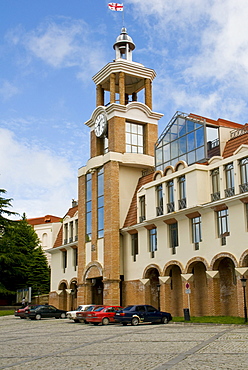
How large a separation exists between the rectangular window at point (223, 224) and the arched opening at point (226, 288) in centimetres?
148

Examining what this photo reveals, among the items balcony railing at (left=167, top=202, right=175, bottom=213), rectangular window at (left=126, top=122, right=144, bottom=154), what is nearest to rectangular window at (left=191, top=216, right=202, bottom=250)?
balcony railing at (left=167, top=202, right=175, bottom=213)

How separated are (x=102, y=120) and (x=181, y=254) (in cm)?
1606

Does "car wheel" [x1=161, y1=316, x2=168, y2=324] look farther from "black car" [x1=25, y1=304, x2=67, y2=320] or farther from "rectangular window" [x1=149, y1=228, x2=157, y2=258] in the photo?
"black car" [x1=25, y1=304, x2=67, y2=320]

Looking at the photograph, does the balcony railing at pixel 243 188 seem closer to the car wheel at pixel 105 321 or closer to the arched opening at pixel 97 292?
the car wheel at pixel 105 321

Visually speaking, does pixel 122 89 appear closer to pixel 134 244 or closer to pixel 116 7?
pixel 116 7

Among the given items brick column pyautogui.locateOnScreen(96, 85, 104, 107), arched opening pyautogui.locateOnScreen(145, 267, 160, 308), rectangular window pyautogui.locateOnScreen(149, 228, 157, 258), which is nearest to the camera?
rectangular window pyautogui.locateOnScreen(149, 228, 157, 258)

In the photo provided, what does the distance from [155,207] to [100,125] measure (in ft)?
38.5

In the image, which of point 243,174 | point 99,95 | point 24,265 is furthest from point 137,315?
point 24,265

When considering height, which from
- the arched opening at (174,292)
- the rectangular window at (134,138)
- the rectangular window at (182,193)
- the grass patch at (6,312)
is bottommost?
the grass patch at (6,312)

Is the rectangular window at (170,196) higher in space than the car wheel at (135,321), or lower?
higher

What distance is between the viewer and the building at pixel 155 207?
1208 inches

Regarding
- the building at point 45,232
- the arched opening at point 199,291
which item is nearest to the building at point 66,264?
the arched opening at point 199,291

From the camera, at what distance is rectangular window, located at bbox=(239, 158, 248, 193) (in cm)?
2905

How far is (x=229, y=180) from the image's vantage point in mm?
30531
